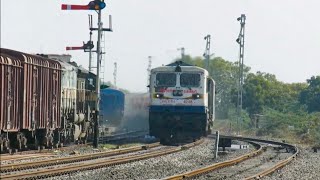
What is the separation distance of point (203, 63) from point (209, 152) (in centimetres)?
5153

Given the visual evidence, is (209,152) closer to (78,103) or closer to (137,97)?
(78,103)

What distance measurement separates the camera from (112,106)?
155 feet

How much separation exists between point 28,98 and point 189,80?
8654 mm

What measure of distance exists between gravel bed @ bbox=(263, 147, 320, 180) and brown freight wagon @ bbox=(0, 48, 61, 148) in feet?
25.2

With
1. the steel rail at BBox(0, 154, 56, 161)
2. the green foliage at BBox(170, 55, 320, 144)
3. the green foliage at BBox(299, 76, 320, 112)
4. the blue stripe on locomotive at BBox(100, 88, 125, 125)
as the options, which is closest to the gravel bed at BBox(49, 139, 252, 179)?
the steel rail at BBox(0, 154, 56, 161)

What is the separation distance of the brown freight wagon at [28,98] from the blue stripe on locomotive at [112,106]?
20753 mm

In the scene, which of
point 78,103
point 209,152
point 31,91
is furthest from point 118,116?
point 31,91

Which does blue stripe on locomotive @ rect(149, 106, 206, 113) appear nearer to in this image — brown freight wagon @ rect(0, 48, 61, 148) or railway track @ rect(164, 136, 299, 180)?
railway track @ rect(164, 136, 299, 180)

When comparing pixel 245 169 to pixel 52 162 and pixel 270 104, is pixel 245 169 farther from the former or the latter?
pixel 270 104

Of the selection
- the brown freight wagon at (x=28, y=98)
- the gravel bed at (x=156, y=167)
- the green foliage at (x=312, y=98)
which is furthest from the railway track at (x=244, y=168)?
the green foliage at (x=312, y=98)

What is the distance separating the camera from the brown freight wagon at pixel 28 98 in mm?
19547

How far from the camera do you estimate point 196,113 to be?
2827cm

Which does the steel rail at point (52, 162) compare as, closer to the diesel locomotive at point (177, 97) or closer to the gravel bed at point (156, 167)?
the gravel bed at point (156, 167)

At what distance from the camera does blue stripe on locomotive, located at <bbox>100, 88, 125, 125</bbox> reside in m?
46.2
